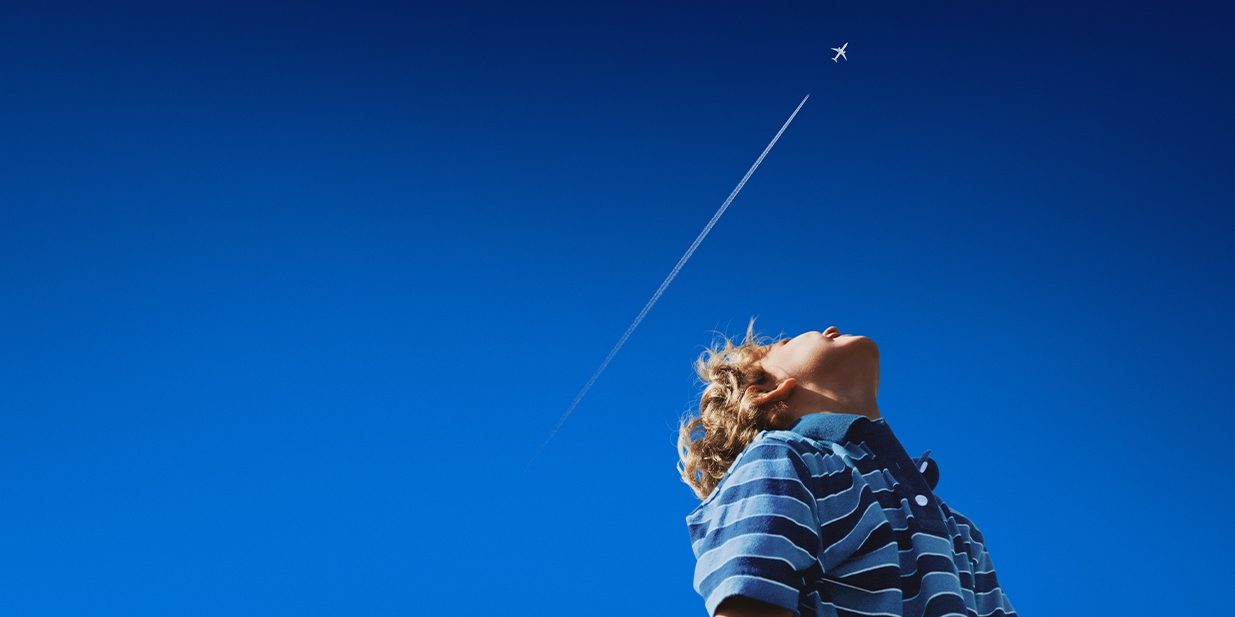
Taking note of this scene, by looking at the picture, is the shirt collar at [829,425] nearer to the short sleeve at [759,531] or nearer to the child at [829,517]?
the child at [829,517]

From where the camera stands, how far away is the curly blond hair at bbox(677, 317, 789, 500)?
8.30 feet

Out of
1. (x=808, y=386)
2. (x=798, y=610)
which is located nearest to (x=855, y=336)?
(x=808, y=386)

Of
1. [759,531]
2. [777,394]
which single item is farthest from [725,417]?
[759,531]

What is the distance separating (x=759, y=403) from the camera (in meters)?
2.53

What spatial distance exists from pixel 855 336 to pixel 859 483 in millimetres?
611

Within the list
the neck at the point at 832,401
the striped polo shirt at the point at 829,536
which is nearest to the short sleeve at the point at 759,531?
the striped polo shirt at the point at 829,536

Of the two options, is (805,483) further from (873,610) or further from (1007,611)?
(1007,611)

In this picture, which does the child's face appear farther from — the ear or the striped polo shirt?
the striped polo shirt

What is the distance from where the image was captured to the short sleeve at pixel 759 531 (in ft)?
5.79

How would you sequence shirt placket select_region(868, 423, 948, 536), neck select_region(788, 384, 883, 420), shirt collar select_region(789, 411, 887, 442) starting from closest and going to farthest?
shirt placket select_region(868, 423, 948, 536)
shirt collar select_region(789, 411, 887, 442)
neck select_region(788, 384, 883, 420)

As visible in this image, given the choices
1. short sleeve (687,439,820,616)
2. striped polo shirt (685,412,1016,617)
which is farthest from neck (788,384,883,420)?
short sleeve (687,439,820,616)

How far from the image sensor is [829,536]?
6.35ft

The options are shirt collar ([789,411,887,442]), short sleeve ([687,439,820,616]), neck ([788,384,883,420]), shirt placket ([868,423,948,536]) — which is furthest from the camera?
neck ([788,384,883,420])

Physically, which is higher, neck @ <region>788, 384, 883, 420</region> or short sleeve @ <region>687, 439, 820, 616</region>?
neck @ <region>788, 384, 883, 420</region>
